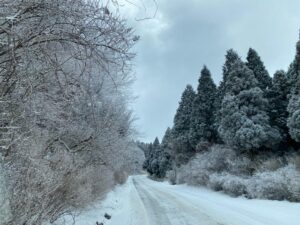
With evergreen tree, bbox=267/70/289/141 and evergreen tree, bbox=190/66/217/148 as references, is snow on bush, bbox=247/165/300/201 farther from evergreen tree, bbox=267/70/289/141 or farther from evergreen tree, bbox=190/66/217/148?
evergreen tree, bbox=190/66/217/148

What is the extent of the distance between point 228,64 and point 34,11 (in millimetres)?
Answer: 29137

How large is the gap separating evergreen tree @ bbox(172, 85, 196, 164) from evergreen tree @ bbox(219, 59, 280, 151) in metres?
14.4

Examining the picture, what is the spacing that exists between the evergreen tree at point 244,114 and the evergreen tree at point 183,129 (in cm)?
1444

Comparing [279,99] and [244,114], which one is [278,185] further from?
[279,99]

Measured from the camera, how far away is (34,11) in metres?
3.20

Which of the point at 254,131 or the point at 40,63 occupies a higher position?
the point at 254,131

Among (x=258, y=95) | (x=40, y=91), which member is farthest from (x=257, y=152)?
(x=40, y=91)

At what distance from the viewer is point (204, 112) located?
3778cm

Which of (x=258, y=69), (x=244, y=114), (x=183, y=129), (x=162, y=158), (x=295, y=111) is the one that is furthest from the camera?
(x=162, y=158)

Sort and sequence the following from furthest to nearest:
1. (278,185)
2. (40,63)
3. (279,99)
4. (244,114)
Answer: (279,99)
(244,114)
(278,185)
(40,63)

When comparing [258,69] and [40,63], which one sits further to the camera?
[258,69]

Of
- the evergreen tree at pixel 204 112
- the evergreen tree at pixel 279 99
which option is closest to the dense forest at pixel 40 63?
the evergreen tree at pixel 279 99

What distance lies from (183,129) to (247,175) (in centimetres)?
2137

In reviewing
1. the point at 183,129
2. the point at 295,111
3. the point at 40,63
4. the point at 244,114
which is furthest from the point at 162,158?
the point at 40,63
